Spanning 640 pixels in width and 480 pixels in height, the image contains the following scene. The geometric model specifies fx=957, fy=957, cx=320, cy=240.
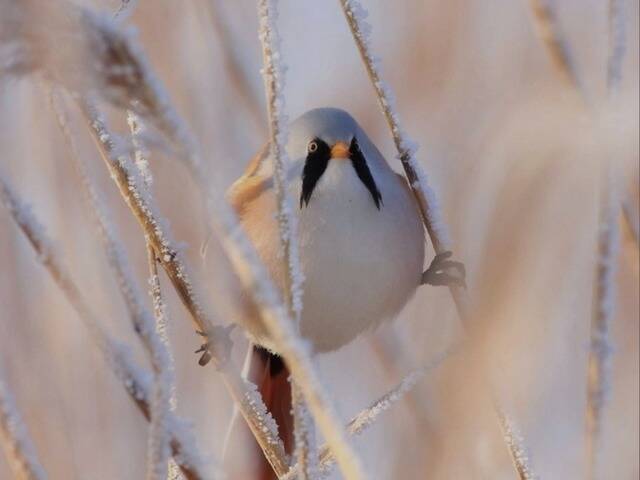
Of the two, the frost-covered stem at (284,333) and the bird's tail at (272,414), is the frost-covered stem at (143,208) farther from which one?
the bird's tail at (272,414)

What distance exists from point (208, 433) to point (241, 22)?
2.62 ft

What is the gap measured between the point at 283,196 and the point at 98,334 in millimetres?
166

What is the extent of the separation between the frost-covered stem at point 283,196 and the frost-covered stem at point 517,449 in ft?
0.82

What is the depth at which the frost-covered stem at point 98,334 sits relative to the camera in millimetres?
670

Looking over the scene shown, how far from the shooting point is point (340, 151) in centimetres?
148

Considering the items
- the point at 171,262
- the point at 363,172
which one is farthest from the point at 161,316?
the point at 363,172

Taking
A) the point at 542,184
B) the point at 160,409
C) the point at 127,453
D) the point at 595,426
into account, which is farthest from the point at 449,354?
the point at 127,453

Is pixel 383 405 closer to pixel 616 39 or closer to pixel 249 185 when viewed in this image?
pixel 616 39

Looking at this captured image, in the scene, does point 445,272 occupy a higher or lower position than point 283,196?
lower

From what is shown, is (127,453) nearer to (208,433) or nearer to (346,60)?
(208,433)

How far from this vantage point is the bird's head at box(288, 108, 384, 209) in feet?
→ 4.86

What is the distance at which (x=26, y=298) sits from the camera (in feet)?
5.44

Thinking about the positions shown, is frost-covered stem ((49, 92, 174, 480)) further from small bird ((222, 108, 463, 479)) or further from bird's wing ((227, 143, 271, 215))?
bird's wing ((227, 143, 271, 215))

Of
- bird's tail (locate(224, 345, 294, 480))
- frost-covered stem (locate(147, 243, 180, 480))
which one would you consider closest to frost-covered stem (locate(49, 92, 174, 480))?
frost-covered stem (locate(147, 243, 180, 480))
